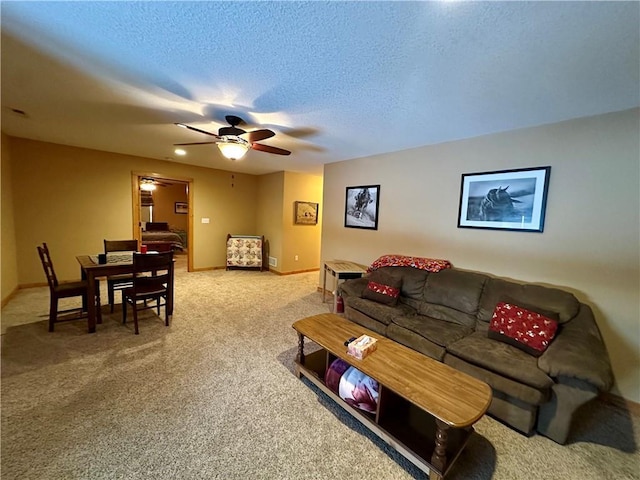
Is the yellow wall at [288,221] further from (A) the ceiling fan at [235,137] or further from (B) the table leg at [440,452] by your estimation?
(B) the table leg at [440,452]

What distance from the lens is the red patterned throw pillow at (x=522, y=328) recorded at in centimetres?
201

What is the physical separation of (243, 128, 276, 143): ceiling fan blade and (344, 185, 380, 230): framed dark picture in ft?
6.65

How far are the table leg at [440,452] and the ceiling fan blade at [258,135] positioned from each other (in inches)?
97.9

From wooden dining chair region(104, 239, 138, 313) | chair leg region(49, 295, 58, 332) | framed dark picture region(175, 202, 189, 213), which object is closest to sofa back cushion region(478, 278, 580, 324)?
wooden dining chair region(104, 239, 138, 313)

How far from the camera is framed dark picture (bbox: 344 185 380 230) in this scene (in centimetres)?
409

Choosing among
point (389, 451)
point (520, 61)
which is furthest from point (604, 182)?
point (389, 451)

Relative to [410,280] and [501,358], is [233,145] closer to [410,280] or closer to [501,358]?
[410,280]

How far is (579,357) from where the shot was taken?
5.57ft

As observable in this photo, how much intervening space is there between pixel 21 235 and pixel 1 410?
3.69m

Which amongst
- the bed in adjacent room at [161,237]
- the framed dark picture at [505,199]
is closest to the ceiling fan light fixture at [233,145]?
the framed dark picture at [505,199]

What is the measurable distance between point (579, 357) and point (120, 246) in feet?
16.8

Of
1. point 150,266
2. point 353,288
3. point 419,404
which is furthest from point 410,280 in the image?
point 150,266

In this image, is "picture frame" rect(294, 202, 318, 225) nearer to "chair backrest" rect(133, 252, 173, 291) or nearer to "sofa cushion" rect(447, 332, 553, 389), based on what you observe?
"chair backrest" rect(133, 252, 173, 291)

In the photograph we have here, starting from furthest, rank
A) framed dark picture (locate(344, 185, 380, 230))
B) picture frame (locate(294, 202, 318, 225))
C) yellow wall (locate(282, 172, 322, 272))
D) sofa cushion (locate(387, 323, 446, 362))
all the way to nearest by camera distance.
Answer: picture frame (locate(294, 202, 318, 225)) → yellow wall (locate(282, 172, 322, 272)) → framed dark picture (locate(344, 185, 380, 230)) → sofa cushion (locate(387, 323, 446, 362))
